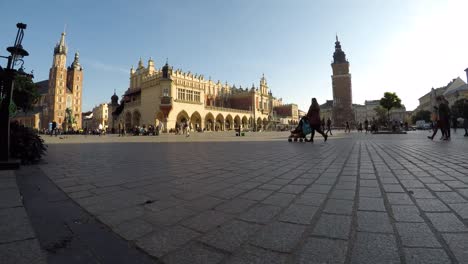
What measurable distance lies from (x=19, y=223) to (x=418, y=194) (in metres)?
3.65

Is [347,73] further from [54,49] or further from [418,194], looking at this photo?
[54,49]

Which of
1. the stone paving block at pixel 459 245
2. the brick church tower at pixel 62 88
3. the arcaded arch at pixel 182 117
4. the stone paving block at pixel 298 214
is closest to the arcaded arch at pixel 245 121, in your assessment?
the arcaded arch at pixel 182 117

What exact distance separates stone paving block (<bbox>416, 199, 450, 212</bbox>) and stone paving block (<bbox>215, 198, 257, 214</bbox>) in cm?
152

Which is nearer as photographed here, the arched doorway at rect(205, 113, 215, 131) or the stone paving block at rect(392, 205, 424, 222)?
the stone paving block at rect(392, 205, 424, 222)

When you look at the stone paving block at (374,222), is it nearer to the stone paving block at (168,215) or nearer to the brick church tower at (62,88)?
the stone paving block at (168,215)

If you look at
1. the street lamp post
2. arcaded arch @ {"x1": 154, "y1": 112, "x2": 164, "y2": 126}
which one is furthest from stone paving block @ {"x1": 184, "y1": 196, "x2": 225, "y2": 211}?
arcaded arch @ {"x1": 154, "y1": 112, "x2": 164, "y2": 126}

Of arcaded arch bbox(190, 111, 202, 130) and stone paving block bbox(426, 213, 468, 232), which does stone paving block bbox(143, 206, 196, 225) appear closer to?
stone paving block bbox(426, 213, 468, 232)

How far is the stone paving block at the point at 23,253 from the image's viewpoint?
1.25 meters

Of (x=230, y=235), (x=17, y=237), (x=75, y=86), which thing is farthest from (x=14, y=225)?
(x=75, y=86)

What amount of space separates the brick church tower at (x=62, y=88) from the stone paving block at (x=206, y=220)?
3893 inches

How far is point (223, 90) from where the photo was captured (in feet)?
257

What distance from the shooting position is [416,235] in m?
1.55

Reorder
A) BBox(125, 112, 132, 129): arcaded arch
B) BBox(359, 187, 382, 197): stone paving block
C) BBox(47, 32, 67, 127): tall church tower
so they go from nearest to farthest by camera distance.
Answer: BBox(359, 187, 382, 197): stone paving block
BBox(125, 112, 132, 129): arcaded arch
BBox(47, 32, 67, 127): tall church tower

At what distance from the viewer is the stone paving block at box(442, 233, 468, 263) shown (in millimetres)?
1288
